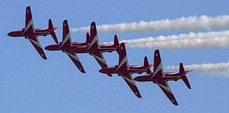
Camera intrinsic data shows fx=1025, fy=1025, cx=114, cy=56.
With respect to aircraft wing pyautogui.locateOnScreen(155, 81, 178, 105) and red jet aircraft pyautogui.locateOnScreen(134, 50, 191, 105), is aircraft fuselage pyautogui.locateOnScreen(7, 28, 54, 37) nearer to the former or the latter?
red jet aircraft pyautogui.locateOnScreen(134, 50, 191, 105)

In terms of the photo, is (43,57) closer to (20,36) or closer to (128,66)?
(20,36)

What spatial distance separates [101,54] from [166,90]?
8483 millimetres

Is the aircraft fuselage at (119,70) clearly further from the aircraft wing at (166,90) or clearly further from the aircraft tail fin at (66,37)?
the aircraft tail fin at (66,37)

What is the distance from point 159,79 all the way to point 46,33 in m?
14.3

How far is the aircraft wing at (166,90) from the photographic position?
11450 cm

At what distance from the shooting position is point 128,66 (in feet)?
373

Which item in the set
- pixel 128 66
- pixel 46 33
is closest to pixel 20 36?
pixel 46 33

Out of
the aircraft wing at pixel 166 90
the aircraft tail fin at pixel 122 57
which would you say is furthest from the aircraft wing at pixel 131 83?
the aircraft wing at pixel 166 90

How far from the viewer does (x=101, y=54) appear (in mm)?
117125

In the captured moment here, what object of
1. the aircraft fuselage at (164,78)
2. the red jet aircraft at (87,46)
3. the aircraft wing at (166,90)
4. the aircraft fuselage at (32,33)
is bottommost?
the aircraft wing at (166,90)

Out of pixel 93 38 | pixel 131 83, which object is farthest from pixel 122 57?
pixel 131 83

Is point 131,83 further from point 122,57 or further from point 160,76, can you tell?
point 160,76

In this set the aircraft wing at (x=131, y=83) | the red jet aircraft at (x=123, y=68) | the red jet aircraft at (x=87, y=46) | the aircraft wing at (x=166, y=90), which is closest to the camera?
the red jet aircraft at (x=123, y=68)

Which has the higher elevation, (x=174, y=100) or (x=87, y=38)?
(x=87, y=38)
